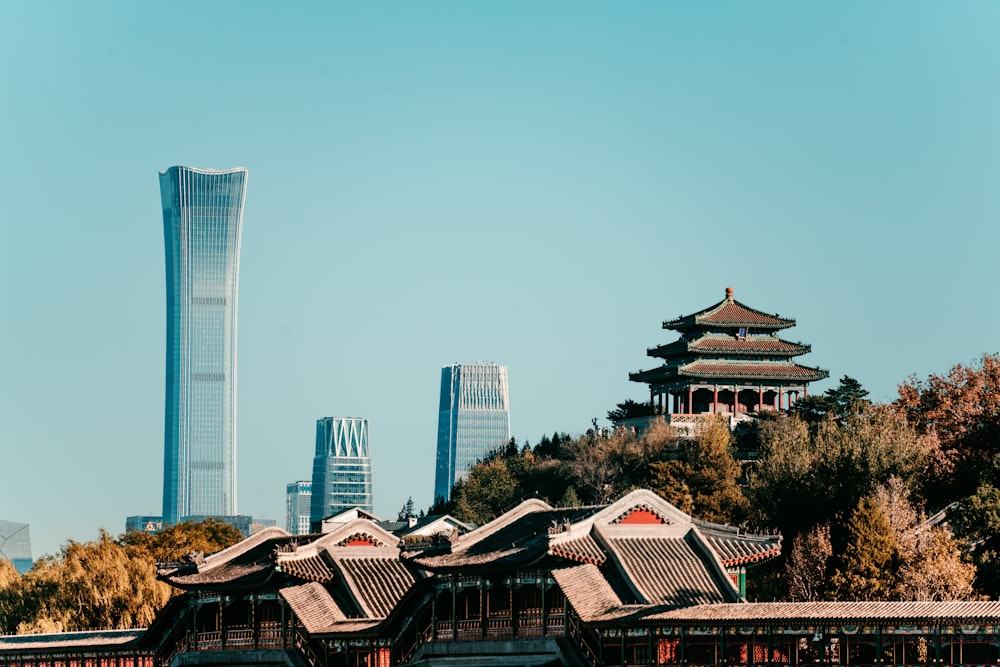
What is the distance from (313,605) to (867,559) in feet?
62.0

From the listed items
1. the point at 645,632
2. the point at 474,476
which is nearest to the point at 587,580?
the point at 645,632

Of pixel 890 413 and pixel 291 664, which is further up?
pixel 890 413

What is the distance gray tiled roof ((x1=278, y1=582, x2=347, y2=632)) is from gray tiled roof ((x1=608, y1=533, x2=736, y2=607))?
963 centimetres

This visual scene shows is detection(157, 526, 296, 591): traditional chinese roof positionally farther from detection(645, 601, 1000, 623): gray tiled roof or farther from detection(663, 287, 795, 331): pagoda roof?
detection(663, 287, 795, 331): pagoda roof

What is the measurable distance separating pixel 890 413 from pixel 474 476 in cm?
4199

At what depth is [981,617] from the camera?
39.4 meters

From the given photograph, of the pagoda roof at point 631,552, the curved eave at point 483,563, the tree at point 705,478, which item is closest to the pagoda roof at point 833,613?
the pagoda roof at point 631,552

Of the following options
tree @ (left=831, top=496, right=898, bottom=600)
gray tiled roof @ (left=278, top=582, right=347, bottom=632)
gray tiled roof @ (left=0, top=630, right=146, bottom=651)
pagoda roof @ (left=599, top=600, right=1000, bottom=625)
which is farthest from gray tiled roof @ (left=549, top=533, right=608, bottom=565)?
gray tiled roof @ (left=0, top=630, right=146, bottom=651)

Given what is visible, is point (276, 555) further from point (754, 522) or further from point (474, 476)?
point (474, 476)

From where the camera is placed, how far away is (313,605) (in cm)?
5444

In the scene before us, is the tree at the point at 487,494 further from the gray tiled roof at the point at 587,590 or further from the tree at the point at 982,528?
the gray tiled roof at the point at 587,590

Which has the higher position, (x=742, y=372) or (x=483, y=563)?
(x=742, y=372)

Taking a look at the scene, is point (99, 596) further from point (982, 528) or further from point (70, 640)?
point (982, 528)

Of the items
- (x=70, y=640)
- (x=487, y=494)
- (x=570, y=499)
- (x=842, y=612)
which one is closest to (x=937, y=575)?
(x=842, y=612)
